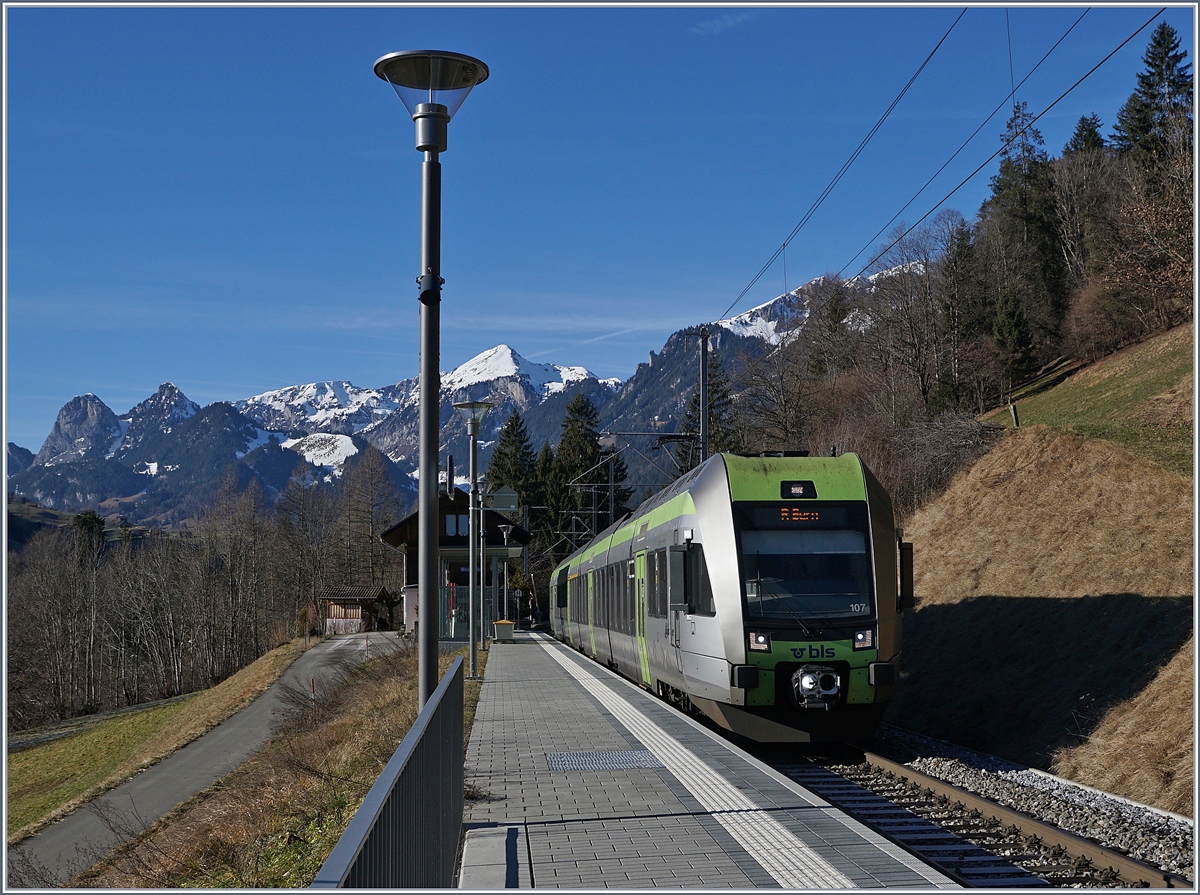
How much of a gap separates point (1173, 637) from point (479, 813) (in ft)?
34.3

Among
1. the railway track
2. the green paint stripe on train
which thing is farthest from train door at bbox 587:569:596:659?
the railway track

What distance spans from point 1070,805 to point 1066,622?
7597mm

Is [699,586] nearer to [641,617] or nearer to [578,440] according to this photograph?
[641,617]

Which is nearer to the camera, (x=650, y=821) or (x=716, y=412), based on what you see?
(x=650, y=821)

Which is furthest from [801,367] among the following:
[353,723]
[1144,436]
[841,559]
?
[841,559]

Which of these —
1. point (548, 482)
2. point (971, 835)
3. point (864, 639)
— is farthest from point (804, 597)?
point (548, 482)

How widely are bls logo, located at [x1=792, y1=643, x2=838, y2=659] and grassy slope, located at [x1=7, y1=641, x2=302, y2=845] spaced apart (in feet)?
76.8

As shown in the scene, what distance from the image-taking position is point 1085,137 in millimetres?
66125

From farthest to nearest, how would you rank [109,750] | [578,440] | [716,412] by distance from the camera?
1. [578,440]
2. [716,412]
3. [109,750]

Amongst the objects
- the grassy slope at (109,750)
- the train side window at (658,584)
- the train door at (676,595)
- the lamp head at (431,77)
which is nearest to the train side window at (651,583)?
the train side window at (658,584)

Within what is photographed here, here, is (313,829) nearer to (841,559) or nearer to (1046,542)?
(841,559)

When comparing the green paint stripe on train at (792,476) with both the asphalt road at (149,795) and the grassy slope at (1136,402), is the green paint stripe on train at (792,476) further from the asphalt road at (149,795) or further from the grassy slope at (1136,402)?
the asphalt road at (149,795)

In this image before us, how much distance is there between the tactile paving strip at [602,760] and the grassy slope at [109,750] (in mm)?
21699

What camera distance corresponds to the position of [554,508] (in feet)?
298
